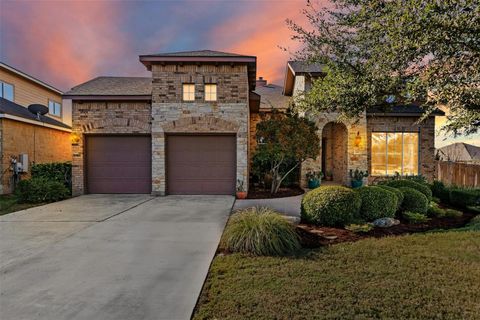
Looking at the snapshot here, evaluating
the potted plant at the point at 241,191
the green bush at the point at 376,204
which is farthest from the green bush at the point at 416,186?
the potted plant at the point at 241,191

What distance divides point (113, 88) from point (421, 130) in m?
14.2

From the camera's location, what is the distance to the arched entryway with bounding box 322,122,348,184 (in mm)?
13211

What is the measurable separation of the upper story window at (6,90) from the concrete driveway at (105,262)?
36.7 ft

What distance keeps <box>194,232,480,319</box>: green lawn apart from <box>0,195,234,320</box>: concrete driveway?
1.54ft

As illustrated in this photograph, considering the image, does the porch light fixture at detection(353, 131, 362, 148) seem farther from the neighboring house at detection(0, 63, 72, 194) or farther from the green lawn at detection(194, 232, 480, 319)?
the neighboring house at detection(0, 63, 72, 194)

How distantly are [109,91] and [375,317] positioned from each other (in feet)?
38.1

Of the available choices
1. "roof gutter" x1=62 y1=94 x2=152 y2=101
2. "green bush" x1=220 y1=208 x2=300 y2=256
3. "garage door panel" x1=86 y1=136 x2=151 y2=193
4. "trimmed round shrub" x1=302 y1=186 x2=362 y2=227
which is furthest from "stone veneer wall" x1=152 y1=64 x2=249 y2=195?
"green bush" x1=220 y1=208 x2=300 y2=256

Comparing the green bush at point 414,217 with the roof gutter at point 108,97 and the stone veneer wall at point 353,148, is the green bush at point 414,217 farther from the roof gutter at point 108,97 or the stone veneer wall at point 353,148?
the roof gutter at point 108,97

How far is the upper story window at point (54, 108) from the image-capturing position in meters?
19.6

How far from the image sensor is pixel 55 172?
1109 centimetres

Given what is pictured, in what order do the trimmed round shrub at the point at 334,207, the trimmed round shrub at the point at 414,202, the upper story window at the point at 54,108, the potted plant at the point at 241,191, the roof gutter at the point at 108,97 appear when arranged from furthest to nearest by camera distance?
Answer: the upper story window at the point at 54,108 < the roof gutter at the point at 108,97 < the potted plant at the point at 241,191 < the trimmed round shrub at the point at 414,202 < the trimmed round shrub at the point at 334,207

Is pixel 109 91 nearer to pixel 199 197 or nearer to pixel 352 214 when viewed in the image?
pixel 199 197

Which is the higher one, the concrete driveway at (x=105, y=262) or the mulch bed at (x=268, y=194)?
the mulch bed at (x=268, y=194)

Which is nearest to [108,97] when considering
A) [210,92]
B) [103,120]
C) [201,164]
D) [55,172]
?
[103,120]
